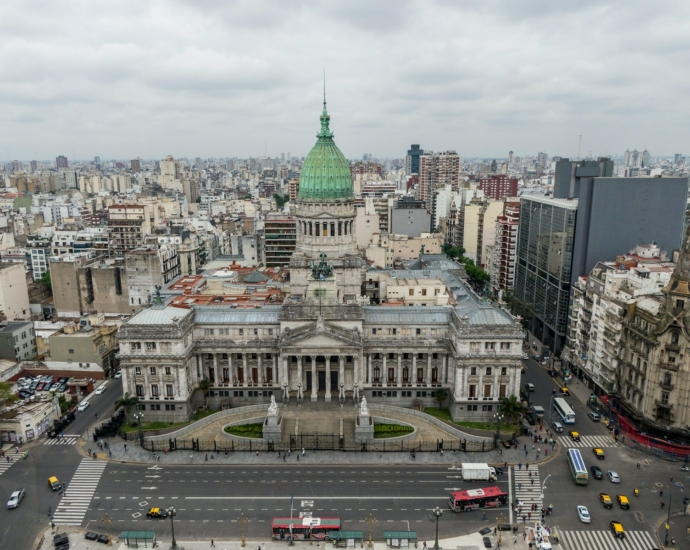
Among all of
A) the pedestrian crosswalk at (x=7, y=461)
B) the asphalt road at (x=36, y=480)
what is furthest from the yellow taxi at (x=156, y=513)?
the pedestrian crosswalk at (x=7, y=461)

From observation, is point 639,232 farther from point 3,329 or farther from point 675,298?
point 3,329

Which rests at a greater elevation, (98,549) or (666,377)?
(666,377)

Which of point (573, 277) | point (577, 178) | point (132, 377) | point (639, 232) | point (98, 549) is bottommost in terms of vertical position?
point (98, 549)

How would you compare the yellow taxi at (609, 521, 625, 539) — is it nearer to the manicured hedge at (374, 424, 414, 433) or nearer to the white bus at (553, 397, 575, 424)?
the white bus at (553, 397, 575, 424)

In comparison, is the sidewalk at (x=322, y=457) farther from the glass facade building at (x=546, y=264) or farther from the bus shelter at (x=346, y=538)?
the glass facade building at (x=546, y=264)

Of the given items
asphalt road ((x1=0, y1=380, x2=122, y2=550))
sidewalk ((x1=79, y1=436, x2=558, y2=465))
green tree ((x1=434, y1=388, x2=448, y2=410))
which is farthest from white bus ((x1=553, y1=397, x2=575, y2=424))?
asphalt road ((x1=0, y1=380, x2=122, y2=550))

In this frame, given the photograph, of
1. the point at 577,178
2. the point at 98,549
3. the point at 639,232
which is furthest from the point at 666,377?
the point at 98,549

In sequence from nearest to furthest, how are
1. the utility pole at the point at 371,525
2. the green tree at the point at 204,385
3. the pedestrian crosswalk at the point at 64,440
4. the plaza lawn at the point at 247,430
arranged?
the utility pole at the point at 371,525 → the pedestrian crosswalk at the point at 64,440 → the plaza lawn at the point at 247,430 → the green tree at the point at 204,385
